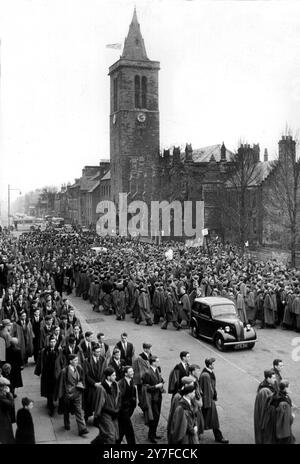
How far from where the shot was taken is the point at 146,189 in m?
70.3

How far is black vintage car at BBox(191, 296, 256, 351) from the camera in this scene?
1683 centimetres

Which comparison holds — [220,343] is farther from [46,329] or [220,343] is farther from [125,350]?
[46,329]

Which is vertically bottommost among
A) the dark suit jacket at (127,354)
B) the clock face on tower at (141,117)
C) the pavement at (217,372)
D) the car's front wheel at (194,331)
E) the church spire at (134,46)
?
the pavement at (217,372)

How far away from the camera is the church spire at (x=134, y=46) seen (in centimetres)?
7125

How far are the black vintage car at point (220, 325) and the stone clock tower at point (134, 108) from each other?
52156 millimetres

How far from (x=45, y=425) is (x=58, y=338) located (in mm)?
2098

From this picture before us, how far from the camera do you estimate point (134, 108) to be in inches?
2790

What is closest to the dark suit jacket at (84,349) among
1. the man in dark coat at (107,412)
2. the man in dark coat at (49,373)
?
the man in dark coat at (49,373)

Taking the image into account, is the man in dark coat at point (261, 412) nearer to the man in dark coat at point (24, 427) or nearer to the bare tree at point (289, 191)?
the man in dark coat at point (24, 427)

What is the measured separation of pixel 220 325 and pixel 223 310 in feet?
2.09

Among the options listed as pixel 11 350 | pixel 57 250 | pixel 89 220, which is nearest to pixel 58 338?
pixel 11 350

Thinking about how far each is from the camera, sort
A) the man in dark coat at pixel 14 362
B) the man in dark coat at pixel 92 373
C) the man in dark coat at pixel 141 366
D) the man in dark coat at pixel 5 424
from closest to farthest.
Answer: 1. the man in dark coat at pixel 5 424
2. the man in dark coat at pixel 92 373
3. the man in dark coat at pixel 141 366
4. the man in dark coat at pixel 14 362

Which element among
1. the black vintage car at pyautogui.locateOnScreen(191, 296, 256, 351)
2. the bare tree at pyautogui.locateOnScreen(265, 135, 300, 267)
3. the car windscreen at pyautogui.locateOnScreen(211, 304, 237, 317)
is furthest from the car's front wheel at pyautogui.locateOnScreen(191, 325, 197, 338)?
the bare tree at pyautogui.locateOnScreen(265, 135, 300, 267)

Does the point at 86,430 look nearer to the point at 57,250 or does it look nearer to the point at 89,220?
the point at 57,250
